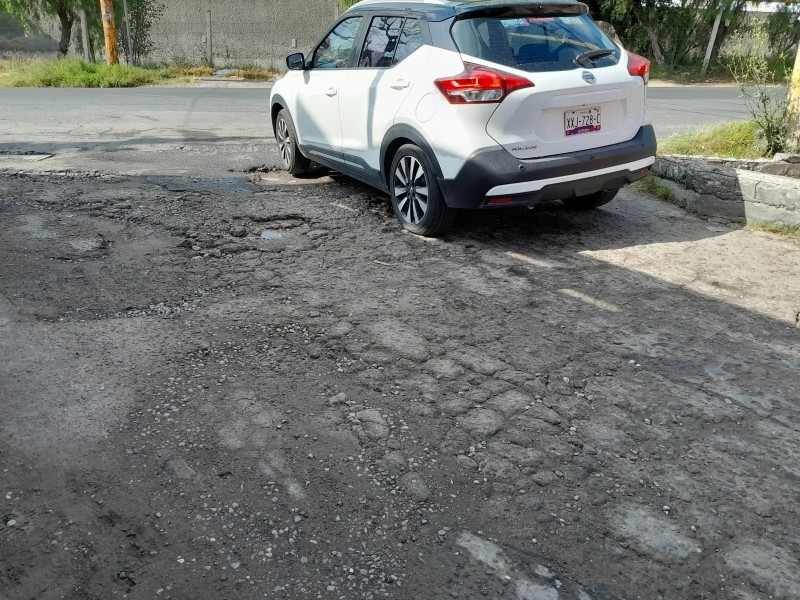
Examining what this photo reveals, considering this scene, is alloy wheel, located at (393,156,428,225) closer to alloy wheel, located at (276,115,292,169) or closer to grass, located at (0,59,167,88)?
alloy wheel, located at (276,115,292,169)

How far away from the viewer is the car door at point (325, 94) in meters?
7.10

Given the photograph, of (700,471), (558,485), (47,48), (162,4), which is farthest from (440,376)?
(47,48)

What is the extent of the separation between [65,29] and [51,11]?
779 millimetres

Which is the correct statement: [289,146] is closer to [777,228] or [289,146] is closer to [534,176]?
[534,176]

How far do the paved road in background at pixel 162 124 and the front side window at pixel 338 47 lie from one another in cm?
179

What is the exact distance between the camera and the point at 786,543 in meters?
2.84

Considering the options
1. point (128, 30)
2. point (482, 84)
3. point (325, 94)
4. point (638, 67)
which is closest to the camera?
point (482, 84)

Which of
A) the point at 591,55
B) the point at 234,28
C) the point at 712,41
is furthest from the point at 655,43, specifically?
the point at 591,55

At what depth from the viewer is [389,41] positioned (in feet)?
21.2

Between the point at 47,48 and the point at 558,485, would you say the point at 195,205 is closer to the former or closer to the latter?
the point at 558,485

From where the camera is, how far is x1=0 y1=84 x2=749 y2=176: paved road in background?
9094 mm

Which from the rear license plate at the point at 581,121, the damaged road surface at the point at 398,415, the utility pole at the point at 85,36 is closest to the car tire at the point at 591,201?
the damaged road surface at the point at 398,415

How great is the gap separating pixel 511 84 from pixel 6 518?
420cm

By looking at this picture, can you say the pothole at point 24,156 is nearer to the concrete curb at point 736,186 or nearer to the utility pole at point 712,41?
the concrete curb at point 736,186
